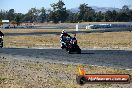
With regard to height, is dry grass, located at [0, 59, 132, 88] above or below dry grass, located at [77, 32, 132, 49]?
above

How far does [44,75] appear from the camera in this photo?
1565 centimetres

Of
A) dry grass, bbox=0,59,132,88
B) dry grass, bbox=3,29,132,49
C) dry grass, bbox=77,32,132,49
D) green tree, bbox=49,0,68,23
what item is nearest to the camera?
dry grass, bbox=0,59,132,88

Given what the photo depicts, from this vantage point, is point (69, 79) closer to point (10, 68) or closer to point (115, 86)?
point (115, 86)

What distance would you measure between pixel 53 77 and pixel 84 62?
567 cm

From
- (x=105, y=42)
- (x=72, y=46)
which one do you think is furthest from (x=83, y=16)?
(x=72, y=46)

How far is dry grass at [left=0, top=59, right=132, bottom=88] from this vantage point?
13.1m

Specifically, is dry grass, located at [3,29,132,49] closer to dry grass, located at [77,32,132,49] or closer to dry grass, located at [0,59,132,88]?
dry grass, located at [77,32,132,49]

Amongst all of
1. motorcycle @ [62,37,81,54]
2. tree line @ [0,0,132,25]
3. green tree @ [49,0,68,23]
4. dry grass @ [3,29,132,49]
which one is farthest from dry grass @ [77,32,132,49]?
green tree @ [49,0,68,23]

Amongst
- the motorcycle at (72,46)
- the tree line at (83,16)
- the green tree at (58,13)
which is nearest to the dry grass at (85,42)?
the motorcycle at (72,46)

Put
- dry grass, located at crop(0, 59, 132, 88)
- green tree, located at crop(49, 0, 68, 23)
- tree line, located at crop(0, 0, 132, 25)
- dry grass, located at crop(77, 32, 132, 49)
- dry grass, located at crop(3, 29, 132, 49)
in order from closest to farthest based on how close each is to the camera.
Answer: dry grass, located at crop(0, 59, 132, 88) < dry grass, located at crop(77, 32, 132, 49) < dry grass, located at crop(3, 29, 132, 49) < tree line, located at crop(0, 0, 132, 25) < green tree, located at crop(49, 0, 68, 23)

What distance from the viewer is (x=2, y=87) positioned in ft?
42.3

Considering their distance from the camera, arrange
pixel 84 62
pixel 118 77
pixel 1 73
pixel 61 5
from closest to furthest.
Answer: pixel 118 77 < pixel 1 73 < pixel 84 62 < pixel 61 5

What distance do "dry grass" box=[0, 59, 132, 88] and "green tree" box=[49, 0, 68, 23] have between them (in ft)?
452

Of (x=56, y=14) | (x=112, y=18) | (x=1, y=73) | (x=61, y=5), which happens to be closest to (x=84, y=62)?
(x=1, y=73)
